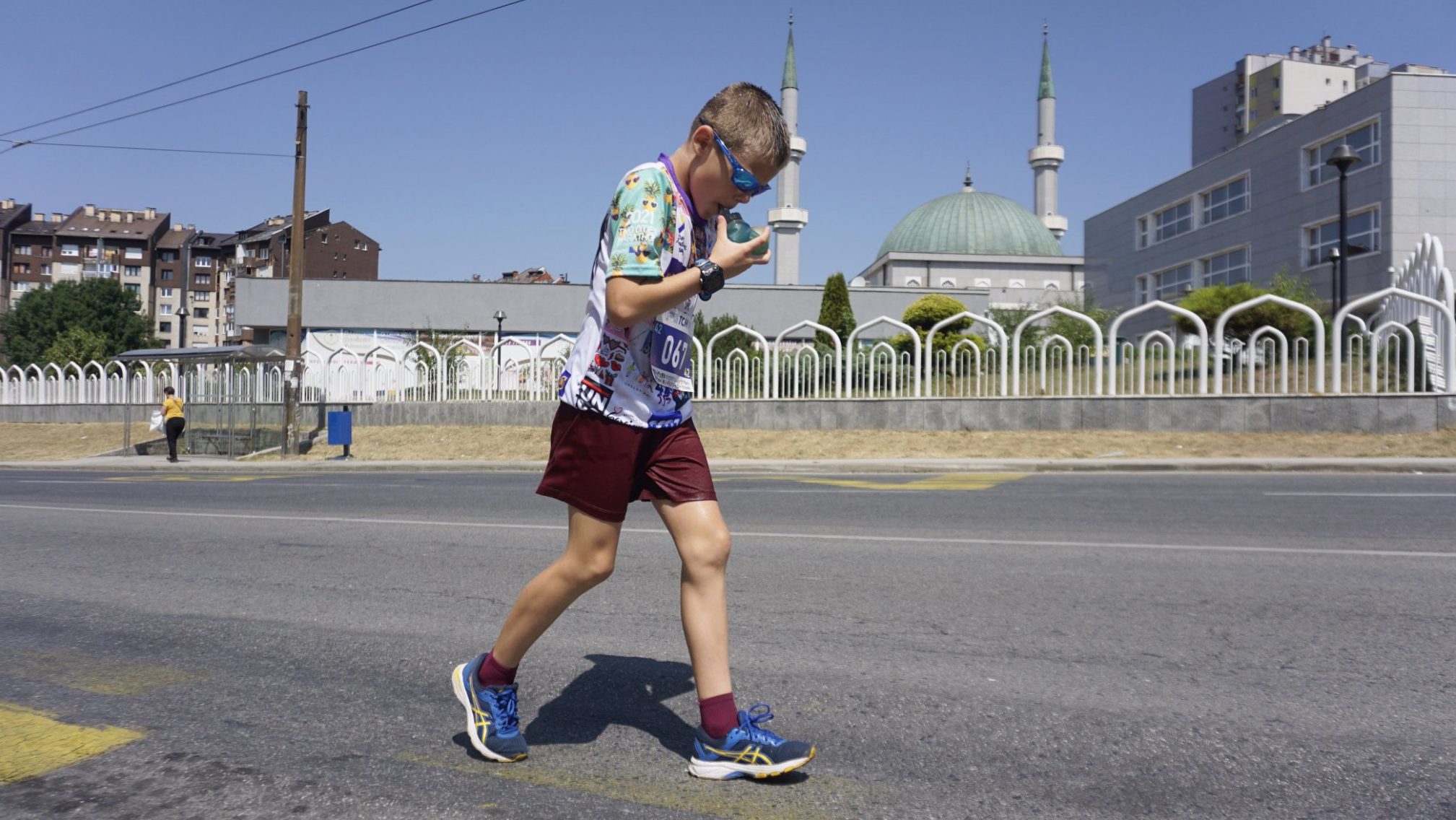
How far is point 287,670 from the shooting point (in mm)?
3658

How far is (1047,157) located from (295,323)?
286ft

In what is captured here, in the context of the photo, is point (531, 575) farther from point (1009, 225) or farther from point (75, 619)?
point (1009, 225)

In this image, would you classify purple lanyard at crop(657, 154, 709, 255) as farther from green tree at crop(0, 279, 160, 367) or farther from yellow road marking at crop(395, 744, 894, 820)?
green tree at crop(0, 279, 160, 367)

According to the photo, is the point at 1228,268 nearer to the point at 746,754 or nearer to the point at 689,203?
the point at 689,203

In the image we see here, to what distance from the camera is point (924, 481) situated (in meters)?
12.4

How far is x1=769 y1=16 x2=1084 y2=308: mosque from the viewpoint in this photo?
85.3 meters

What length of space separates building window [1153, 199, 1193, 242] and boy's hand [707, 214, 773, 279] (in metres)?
62.1

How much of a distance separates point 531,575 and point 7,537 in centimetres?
468

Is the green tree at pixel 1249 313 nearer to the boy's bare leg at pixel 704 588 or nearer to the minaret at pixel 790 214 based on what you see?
the boy's bare leg at pixel 704 588

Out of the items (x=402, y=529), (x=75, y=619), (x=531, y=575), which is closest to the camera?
(x=75, y=619)

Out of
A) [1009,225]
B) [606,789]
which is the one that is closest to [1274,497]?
[606,789]

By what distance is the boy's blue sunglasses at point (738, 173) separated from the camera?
2.69m

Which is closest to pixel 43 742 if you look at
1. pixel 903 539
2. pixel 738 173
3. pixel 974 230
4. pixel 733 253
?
pixel 733 253

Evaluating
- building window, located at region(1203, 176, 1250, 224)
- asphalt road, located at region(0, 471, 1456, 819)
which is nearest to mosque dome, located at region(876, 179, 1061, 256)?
building window, located at region(1203, 176, 1250, 224)
